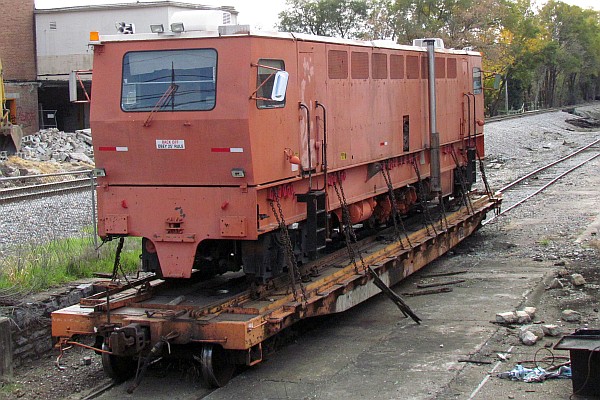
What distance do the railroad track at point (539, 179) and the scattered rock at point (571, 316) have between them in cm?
807

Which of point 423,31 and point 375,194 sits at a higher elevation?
point 423,31

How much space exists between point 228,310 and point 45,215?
822 cm

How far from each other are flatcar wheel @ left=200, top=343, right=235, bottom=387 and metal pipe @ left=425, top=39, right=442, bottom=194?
7.46 meters

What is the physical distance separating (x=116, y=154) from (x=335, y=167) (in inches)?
119

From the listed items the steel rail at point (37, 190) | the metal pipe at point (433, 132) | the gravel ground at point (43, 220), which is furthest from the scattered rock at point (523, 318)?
the steel rail at point (37, 190)

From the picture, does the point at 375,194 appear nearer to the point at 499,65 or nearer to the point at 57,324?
the point at 57,324

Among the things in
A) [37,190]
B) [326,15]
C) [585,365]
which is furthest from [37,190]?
[326,15]

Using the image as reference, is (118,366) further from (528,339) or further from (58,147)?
(58,147)

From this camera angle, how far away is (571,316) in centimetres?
1103

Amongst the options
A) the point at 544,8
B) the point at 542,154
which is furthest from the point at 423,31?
the point at 544,8

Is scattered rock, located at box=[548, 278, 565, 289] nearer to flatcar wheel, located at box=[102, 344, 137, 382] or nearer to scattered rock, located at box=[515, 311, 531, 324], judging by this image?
scattered rock, located at box=[515, 311, 531, 324]

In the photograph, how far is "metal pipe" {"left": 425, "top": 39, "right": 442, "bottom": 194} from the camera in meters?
15.2

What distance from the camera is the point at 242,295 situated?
32.1 ft

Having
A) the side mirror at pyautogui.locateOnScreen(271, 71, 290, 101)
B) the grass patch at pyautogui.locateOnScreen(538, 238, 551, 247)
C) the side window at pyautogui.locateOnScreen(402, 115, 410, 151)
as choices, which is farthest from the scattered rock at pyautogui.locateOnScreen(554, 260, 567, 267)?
the side mirror at pyautogui.locateOnScreen(271, 71, 290, 101)
